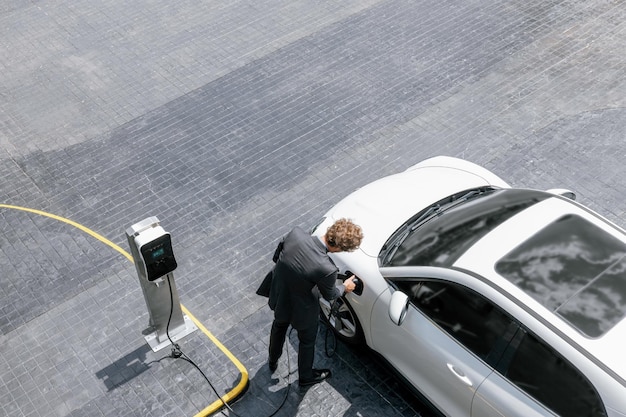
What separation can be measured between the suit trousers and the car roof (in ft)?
4.86

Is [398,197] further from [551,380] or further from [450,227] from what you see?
[551,380]

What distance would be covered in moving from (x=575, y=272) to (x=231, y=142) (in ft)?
17.7

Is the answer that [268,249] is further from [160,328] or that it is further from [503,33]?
Result: [503,33]

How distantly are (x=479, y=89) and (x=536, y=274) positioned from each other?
17.8 ft

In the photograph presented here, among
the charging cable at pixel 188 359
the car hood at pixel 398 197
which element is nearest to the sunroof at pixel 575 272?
the car hood at pixel 398 197

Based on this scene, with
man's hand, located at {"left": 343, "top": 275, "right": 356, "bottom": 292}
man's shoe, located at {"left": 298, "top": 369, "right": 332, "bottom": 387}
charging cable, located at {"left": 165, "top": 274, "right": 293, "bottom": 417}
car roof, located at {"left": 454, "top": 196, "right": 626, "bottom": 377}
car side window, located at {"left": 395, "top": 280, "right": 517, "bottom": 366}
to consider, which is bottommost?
charging cable, located at {"left": 165, "top": 274, "right": 293, "bottom": 417}

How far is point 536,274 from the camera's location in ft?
18.8

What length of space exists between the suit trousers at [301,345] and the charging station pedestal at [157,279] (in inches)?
42.6

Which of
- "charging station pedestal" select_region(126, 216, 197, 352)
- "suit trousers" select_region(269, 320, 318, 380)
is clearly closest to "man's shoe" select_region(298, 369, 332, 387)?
"suit trousers" select_region(269, 320, 318, 380)

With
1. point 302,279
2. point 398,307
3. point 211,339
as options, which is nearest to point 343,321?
point 398,307

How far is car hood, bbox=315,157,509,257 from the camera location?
6848 mm

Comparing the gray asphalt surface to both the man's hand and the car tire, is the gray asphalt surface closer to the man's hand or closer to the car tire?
the car tire

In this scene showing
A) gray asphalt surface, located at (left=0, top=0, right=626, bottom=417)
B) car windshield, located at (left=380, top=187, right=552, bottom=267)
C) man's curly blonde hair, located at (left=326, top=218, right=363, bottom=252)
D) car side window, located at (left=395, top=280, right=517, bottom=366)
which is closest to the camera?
car side window, located at (left=395, top=280, right=517, bottom=366)

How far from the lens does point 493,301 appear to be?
566 centimetres
